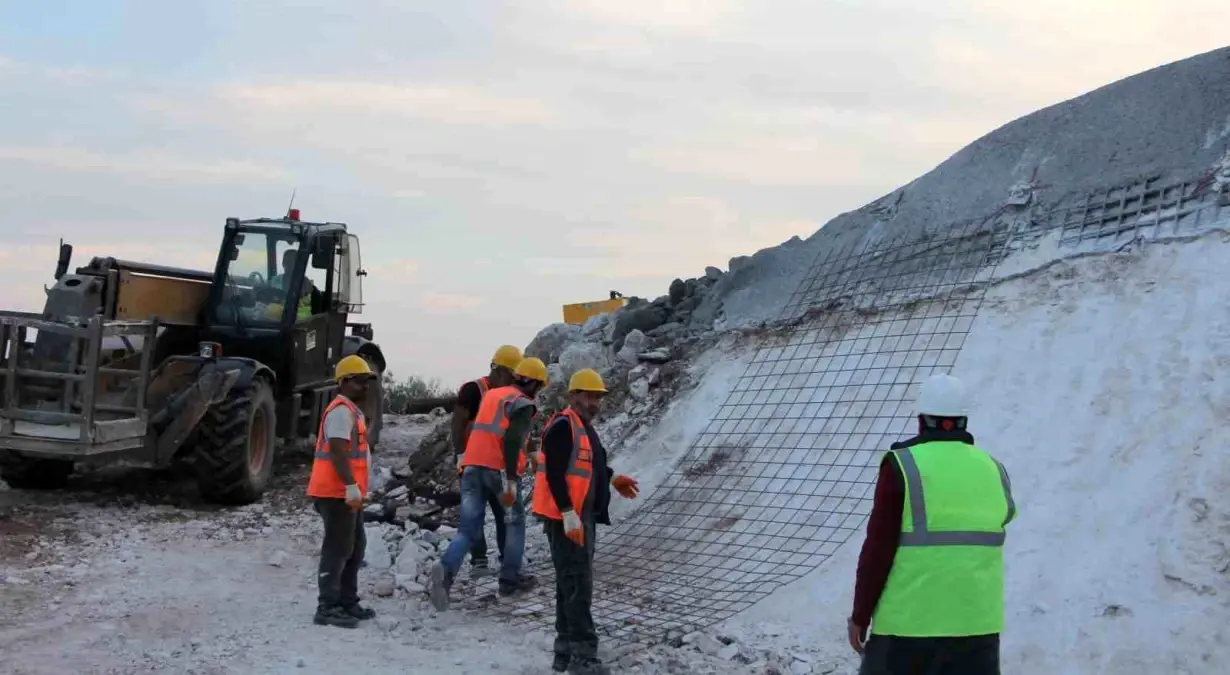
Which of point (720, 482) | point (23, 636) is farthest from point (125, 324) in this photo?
point (720, 482)

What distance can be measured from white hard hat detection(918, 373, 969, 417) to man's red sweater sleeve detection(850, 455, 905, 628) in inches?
8.8

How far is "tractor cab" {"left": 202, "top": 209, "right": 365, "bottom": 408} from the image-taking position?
34.7 feet

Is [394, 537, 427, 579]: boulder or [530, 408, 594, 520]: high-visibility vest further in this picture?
[394, 537, 427, 579]: boulder

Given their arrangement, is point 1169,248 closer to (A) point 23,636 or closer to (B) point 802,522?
(B) point 802,522

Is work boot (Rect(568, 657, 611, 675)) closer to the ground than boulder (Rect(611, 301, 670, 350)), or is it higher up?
closer to the ground

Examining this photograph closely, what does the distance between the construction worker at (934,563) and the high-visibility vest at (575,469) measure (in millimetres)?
2119

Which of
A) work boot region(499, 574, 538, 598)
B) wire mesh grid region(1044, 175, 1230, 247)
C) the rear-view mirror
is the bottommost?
work boot region(499, 574, 538, 598)

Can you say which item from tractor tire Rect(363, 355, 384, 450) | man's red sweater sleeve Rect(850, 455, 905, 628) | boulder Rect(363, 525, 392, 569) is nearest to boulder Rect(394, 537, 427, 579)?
boulder Rect(363, 525, 392, 569)

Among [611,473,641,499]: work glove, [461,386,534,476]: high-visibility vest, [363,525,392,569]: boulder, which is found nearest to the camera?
[611,473,641,499]: work glove

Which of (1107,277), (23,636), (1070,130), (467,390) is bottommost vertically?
(23,636)

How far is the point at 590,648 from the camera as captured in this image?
5.54 meters

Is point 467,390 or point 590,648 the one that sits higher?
point 467,390

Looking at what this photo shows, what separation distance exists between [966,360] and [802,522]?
1643 millimetres

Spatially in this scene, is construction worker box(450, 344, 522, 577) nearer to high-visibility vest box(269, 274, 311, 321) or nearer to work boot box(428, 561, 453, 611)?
work boot box(428, 561, 453, 611)
